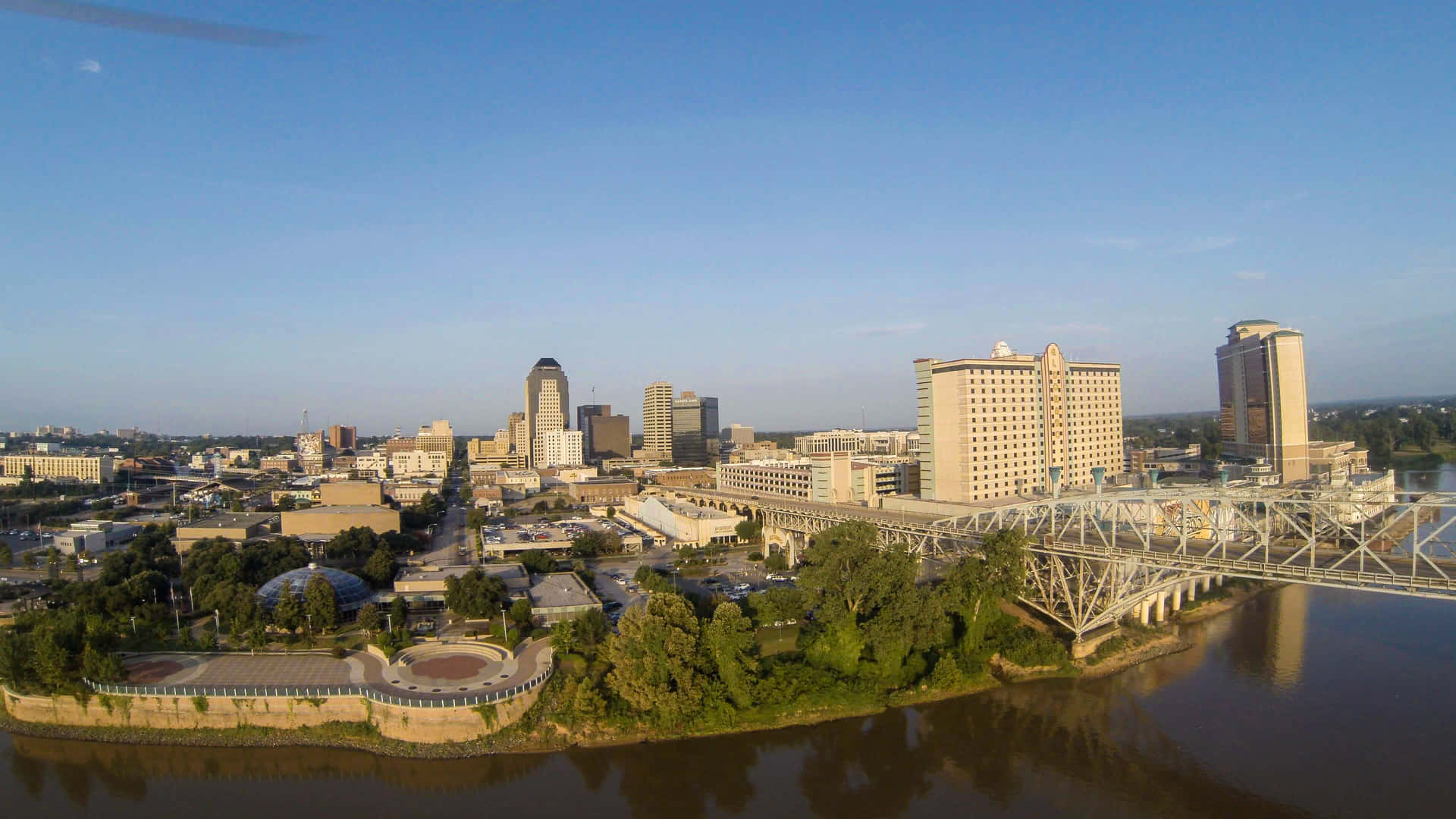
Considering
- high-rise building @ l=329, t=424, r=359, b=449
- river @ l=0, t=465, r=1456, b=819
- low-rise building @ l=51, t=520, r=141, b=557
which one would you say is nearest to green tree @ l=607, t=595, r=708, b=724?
river @ l=0, t=465, r=1456, b=819

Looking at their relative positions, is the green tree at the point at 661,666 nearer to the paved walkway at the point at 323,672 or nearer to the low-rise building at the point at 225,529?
the paved walkway at the point at 323,672

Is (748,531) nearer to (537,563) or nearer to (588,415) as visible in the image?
(537,563)

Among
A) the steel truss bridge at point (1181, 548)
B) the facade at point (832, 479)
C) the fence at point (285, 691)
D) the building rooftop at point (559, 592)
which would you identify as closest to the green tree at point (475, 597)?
the building rooftop at point (559, 592)

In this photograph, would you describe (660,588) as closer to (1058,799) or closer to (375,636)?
(375,636)

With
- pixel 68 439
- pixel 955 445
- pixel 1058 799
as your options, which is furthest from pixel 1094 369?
pixel 68 439

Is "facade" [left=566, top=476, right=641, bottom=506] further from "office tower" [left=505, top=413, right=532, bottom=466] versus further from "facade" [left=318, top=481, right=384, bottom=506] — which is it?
"office tower" [left=505, top=413, right=532, bottom=466]

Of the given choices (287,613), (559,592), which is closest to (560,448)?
(559,592)
